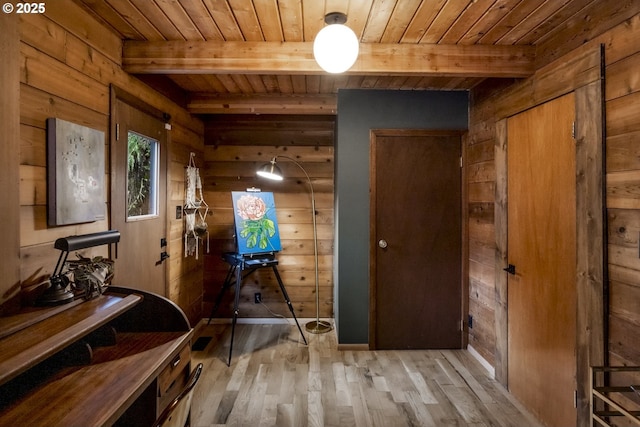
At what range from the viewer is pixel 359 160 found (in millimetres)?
3256

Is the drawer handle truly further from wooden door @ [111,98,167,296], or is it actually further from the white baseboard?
the white baseboard

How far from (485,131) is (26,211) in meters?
3.16

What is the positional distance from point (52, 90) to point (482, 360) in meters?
3.55

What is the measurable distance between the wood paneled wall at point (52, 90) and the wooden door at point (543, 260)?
2747mm

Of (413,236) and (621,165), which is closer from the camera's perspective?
(621,165)

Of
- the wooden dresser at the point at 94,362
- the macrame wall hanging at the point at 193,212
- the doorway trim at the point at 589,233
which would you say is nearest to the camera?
the wooden dresser at the point at 94,362

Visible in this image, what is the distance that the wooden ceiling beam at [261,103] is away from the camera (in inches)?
137

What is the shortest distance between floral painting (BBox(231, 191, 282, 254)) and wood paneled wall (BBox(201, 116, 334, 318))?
38cm

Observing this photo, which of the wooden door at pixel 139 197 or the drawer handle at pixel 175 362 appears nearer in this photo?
the drawer handle at pixel 175 362

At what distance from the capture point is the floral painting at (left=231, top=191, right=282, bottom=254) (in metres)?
3.38

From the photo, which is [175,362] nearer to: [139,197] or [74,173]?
[74,173]

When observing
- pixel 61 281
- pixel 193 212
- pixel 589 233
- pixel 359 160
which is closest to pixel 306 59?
pixel 359 160

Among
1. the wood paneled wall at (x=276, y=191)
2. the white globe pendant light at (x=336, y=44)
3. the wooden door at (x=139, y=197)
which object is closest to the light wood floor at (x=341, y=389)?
the wood paneled wall at (x=276, y=191)

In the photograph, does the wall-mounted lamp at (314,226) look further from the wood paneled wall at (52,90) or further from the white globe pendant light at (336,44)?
the white globe pendant light at (336,44)
